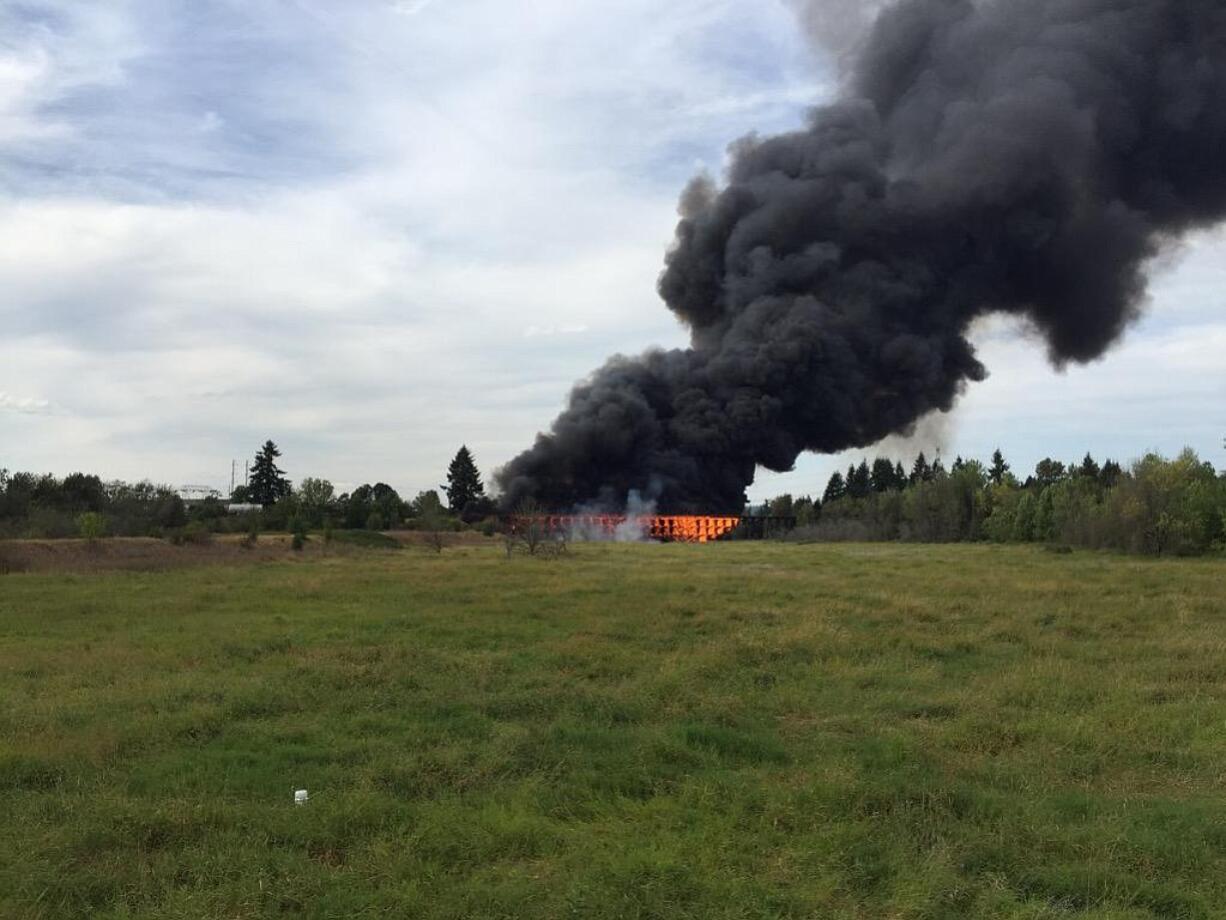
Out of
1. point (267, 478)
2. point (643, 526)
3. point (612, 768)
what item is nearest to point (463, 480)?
point (267, 478)

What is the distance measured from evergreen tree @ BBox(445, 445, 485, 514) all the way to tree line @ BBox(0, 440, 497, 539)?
16.4 m

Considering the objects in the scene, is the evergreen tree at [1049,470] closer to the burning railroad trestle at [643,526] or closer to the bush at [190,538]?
the burning railroad trestle at [643,526]

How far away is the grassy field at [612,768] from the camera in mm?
5355

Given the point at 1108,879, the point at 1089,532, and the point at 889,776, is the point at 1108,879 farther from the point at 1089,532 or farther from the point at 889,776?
the point at 1089,532

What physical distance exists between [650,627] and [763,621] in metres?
2.25

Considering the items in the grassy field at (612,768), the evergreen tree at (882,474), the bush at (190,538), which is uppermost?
the evergreen tree at (882,474)

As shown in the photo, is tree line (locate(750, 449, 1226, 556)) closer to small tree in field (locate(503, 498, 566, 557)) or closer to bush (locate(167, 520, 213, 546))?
small tree in field (locate(503, 498, 566, 557))

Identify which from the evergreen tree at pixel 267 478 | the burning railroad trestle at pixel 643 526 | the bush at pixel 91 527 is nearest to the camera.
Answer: the bush at pixel 91 527

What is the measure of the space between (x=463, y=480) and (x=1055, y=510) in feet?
199

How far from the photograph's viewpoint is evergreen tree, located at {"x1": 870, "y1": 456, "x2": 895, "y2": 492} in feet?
379

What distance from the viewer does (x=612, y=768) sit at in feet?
25.1

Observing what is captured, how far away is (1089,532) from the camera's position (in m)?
52.7

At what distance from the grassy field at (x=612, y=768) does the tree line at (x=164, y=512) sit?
35.4 metres

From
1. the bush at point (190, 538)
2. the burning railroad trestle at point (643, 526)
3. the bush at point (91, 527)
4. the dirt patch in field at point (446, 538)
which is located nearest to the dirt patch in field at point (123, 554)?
the bush at point (190, 538)
